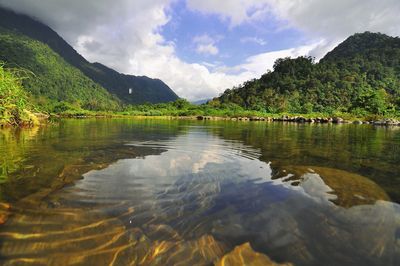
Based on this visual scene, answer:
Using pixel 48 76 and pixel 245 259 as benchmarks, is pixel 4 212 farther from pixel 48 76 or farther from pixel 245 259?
pixel 48 76

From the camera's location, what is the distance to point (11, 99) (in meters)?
14.0

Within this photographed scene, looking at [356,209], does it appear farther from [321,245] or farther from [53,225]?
[53,225]

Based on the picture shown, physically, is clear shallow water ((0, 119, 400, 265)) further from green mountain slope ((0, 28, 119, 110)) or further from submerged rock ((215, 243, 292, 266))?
green mountain slope ((0, 28, 119, 110))

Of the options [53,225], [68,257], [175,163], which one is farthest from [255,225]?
[175,163]

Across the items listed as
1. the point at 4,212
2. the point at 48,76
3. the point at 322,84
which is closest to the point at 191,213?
the point at 4,212

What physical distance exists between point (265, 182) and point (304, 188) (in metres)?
0.82

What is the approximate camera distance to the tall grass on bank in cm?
1298

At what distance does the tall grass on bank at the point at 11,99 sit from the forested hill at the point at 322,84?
250 ft

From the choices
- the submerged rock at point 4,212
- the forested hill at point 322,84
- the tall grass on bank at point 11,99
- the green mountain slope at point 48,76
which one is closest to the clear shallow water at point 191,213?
the submerged rock at point 4,212

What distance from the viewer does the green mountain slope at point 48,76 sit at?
131 meters

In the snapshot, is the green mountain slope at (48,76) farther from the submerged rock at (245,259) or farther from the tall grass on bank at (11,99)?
the submerged rock at (245,259)

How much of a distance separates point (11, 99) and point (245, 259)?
49.9 feet

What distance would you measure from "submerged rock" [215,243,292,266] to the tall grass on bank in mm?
12599

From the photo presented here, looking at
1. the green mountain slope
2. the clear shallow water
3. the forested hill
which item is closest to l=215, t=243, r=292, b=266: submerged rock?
the clear shallow water
